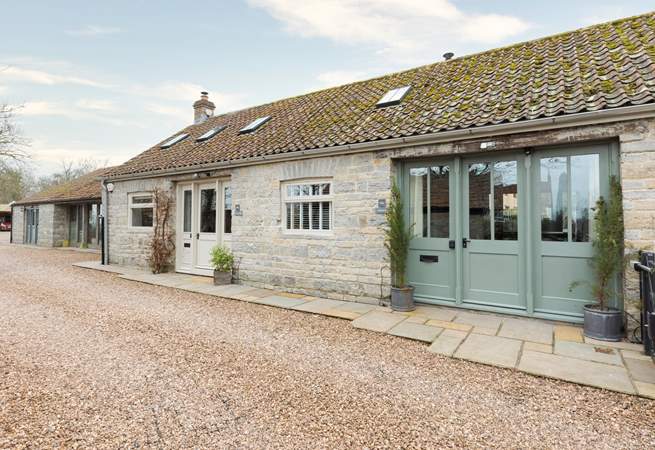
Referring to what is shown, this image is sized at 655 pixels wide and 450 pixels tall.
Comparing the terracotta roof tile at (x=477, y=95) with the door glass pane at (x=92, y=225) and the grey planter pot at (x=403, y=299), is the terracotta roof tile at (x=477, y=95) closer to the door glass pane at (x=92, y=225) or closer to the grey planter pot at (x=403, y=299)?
the grey planter pot at (x=403, y=299)

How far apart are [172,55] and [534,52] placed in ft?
34.7

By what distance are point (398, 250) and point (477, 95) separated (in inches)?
132

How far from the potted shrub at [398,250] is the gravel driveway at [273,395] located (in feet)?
3.86

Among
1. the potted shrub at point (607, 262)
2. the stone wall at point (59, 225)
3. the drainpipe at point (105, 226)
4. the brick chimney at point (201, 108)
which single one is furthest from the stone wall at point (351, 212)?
the stone wall at point (59, 225)

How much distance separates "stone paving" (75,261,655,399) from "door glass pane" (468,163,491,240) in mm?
1375

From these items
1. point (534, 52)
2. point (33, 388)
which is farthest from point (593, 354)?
point (534, 52)

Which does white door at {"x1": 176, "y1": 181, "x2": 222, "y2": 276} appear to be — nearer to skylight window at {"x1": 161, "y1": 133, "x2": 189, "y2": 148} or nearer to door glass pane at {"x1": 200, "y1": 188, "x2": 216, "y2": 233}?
door glass pane at {"x1": 200, "y1": 188, "x2": 216, "y2": 233}

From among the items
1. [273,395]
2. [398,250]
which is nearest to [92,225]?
[398,250]

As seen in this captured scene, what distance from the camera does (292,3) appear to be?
25.9 feet

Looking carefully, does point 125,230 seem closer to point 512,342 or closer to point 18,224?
point 512,342

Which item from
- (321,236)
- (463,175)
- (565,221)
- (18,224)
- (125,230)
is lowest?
(321,236)

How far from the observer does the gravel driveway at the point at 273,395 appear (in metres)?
2.32

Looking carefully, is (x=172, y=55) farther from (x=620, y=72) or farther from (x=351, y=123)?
(x=620, y=72)

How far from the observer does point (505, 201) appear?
17.3ft
